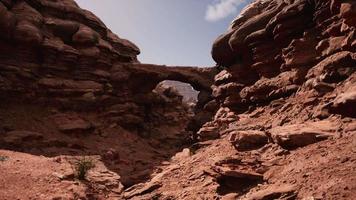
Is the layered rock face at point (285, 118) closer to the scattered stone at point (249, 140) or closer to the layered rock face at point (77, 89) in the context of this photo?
the scattered stone at point (249, 140)

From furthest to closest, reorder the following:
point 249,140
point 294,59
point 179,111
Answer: point 179,111, point 294,59, point 249,140

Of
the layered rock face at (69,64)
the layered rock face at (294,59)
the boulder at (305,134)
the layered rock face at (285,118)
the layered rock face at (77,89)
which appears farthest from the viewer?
the layered rock face at (69,64)

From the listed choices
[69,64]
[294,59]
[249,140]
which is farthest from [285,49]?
[69,64]

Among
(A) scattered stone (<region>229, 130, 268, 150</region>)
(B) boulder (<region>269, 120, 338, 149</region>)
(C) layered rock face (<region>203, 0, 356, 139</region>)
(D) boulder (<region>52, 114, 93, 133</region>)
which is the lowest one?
(D) boulder (<region>52, 114, 93, 133</region>)

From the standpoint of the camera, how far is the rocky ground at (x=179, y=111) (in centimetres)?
934

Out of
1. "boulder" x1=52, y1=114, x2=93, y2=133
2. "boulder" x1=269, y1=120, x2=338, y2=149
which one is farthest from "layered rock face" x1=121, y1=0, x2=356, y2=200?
"boulder" x1=52, y1=114, x2=93, y2=133

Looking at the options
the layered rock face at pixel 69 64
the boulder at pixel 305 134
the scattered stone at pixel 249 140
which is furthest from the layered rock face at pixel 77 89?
the boulder at pixel 305 134

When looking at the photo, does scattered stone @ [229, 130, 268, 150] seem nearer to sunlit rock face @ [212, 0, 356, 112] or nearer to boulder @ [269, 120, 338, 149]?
boulder @ [269, 120, 338, 149]

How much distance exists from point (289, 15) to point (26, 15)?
19.5 m

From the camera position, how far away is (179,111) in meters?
37.3

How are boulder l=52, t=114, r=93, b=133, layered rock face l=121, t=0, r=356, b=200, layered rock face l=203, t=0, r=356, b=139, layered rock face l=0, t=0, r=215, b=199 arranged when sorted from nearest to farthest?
layered rock face l=121, t=0, r=356, b=200
layered rock face l=203, t=0, r=356, b=139
layered rock face l=0, t=0, r=215, b=199
boulder l=52, t=114, r=93, b=133

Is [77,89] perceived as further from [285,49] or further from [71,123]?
[285,49]

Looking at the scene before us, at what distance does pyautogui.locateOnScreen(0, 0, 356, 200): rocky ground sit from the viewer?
368 inches

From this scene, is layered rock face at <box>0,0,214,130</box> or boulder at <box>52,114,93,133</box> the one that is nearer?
boulder at <box>52,114,93,133</box>
